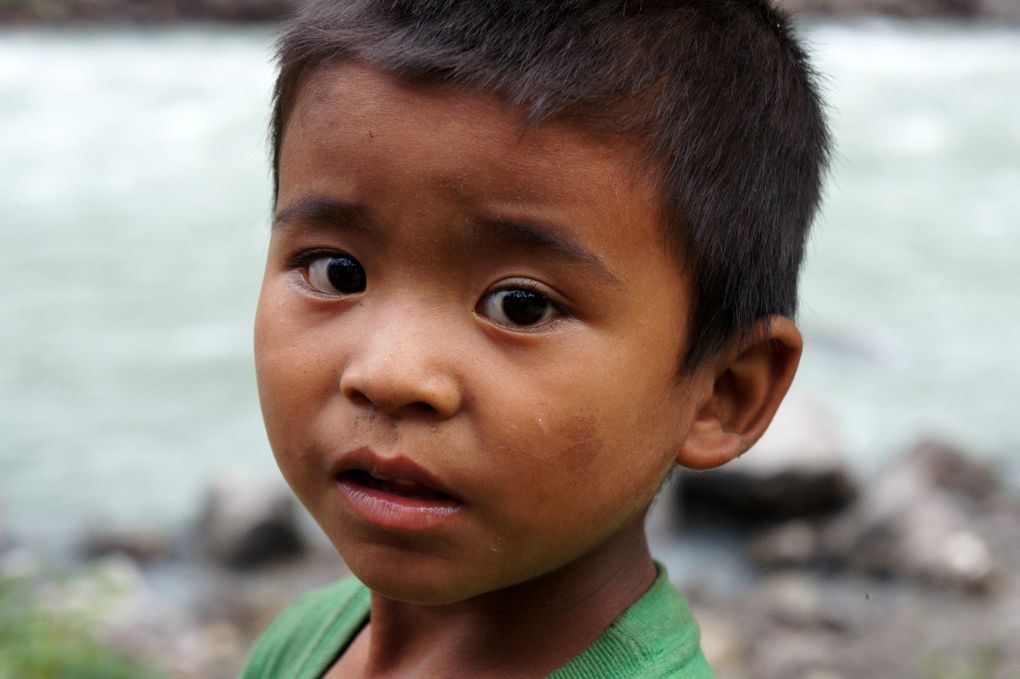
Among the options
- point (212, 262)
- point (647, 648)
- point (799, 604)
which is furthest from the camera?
point (212, 262)

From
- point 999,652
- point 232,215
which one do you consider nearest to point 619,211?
point 999,652

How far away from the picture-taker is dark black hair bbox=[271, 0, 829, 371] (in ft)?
4.37

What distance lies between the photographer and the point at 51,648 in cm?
297

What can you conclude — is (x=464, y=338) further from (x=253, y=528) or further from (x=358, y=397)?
(x=253, y=528)

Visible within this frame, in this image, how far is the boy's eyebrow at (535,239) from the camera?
4.26 feet

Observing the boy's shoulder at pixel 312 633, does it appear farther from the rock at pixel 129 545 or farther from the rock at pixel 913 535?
the rock at pixel 129 545

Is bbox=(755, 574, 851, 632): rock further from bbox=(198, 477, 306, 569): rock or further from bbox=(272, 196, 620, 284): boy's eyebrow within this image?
bbox=(272, 196, 620, 284): boy's eyebrow

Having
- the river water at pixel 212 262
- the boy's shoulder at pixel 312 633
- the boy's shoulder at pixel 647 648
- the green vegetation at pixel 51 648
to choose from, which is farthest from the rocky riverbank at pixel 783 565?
the boy's shoulder at pixel 647 648

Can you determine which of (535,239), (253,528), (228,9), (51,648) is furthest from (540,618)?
(228,9)

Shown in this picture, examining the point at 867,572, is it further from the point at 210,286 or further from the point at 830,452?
the point at 210,286

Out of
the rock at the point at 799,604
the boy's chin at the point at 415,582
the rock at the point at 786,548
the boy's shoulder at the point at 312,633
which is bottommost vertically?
the boy's chin at the point at 415,582

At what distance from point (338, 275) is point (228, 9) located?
12.5m

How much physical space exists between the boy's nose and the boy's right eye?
0.09m

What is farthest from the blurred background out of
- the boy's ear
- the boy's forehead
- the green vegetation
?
the boy's forehead
